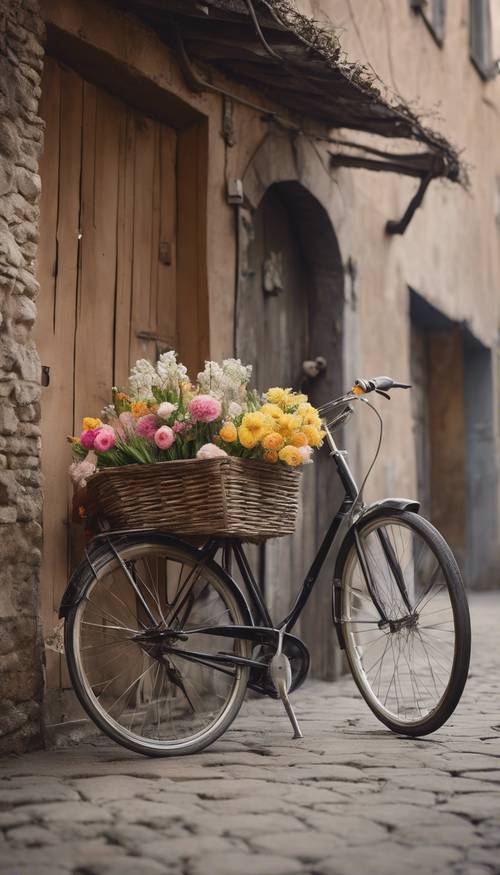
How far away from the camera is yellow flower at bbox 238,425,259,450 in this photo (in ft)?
12.1

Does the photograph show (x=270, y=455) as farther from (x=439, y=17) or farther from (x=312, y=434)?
(x=439, y=17)

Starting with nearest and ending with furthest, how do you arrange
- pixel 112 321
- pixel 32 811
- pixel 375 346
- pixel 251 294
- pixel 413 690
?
pixel 32 811, pixel 413 690, pixel 112 321, pixel 251 294, pixel 375 346

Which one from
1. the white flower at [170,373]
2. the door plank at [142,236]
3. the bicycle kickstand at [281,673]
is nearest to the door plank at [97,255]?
the door plank at [142,236]

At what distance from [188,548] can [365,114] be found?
283 centimetres

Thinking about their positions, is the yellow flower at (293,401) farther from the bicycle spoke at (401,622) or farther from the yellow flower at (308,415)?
the bicycle spoke at (401,622)

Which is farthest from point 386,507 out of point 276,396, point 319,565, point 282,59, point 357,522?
point 282,59

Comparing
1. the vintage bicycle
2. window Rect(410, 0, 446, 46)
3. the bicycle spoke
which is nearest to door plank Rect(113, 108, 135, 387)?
the vintage bicycle

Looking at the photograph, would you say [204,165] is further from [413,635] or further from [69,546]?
[413,635]

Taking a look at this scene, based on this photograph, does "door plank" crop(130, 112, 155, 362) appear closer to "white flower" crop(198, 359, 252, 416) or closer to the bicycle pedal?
"white flower" crop(198, 359, 252, 416)

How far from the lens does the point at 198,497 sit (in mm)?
3643

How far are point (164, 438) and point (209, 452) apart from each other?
0.61 feet

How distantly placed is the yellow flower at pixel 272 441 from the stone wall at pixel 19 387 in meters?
0.78

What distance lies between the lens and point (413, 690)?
4.00m

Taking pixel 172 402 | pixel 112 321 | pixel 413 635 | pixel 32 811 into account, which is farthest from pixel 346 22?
pixel 32 811
